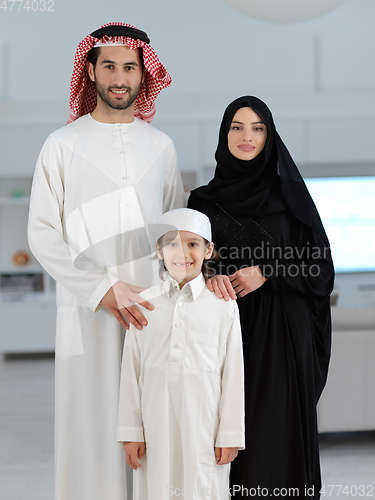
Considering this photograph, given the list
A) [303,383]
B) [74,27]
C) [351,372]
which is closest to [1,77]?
[74,27]

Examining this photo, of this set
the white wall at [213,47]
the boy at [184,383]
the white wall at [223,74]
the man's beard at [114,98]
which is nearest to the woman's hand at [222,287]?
the boy at [184,383]

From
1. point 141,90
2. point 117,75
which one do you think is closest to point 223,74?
point 141,90

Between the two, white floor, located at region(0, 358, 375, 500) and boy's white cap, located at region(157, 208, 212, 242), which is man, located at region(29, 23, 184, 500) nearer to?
boy's white cap, located at region(157, 208, 212, 242)

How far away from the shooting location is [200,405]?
137cm

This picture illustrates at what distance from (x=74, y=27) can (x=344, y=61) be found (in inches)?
115

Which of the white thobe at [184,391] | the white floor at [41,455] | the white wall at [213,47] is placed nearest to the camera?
the white thobe at [184,391]

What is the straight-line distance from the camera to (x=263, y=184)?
1.60 meters

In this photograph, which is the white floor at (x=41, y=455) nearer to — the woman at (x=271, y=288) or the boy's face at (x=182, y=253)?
the woman at (x=271, y=288)

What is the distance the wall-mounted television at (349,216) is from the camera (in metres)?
5.74

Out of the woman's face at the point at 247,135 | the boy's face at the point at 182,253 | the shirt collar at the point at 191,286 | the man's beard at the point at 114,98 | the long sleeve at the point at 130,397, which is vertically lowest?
the long sleeve at the point at 130,397

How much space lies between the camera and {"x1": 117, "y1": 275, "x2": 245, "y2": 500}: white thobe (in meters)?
1.36

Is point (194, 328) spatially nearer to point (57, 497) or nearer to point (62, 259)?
point (62, 259)

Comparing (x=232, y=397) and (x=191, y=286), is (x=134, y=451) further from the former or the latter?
(x=191, y=286)

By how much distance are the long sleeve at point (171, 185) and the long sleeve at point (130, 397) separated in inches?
21.5
